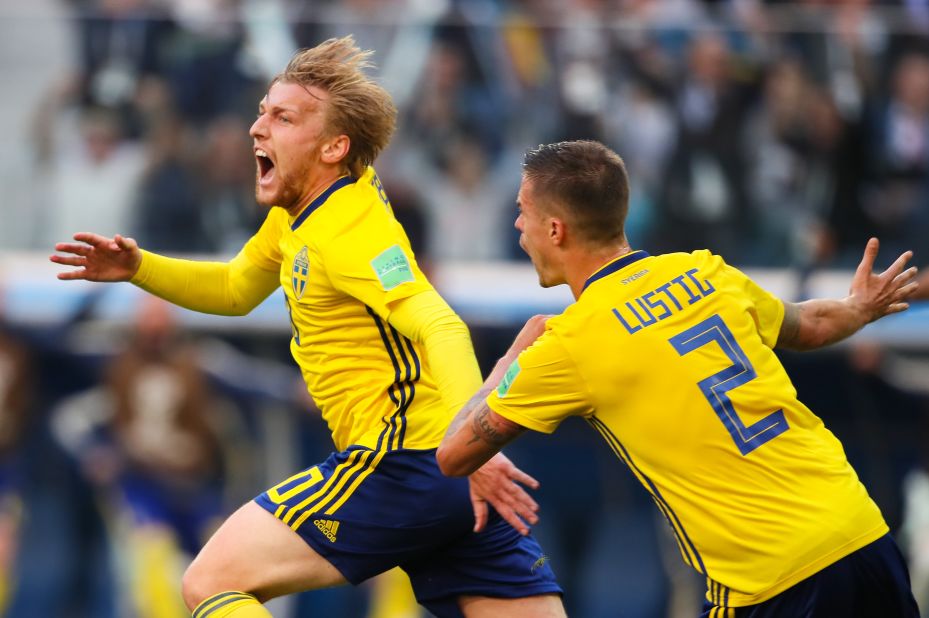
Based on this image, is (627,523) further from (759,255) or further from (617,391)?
(617,391)

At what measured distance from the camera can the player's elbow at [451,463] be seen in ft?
12.9

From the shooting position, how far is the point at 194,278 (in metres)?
4.88

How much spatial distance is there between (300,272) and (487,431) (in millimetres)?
934

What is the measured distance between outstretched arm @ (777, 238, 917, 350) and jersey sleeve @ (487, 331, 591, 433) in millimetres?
803

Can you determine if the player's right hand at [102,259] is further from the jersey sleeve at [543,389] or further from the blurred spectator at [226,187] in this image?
the blurred spectator at [226,187]

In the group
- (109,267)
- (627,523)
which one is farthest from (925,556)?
(109,267)

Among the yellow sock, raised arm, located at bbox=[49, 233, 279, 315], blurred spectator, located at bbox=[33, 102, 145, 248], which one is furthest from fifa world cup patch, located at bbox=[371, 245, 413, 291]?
blurred spectator, located at bbox=[33, 102, 145, 248]

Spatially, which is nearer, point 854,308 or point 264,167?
point 854,308

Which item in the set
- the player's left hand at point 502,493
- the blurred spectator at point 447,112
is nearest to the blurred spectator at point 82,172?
the blurred spectator at point 447,112

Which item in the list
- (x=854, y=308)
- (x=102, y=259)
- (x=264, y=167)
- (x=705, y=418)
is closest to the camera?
(x=705, y=418)

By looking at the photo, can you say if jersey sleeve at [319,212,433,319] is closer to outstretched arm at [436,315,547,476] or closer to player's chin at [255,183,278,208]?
player's chin at [255,183,278,208]

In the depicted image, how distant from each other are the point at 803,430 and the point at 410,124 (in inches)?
199

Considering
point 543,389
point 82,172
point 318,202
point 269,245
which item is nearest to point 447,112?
point 82,172

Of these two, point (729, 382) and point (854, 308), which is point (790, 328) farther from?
point (729, 382)
